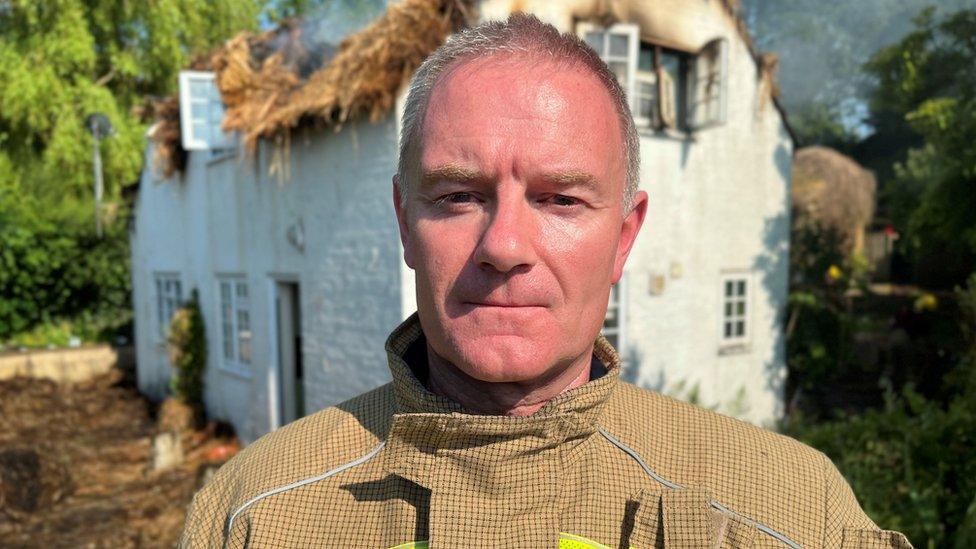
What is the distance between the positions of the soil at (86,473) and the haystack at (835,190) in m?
10.7

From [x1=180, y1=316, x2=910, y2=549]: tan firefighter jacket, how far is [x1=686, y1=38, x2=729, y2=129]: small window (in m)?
6.69

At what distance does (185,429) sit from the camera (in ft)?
32.7

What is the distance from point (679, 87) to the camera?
7.85 meters

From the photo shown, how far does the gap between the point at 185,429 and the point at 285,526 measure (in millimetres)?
9795

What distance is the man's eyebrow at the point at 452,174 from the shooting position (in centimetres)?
117

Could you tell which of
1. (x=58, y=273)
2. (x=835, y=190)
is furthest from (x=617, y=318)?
(x=58, y=273)

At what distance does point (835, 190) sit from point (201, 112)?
11499mm

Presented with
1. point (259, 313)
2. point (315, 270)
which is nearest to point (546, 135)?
point (315, 270)

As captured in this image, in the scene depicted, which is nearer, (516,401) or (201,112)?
(516,401)

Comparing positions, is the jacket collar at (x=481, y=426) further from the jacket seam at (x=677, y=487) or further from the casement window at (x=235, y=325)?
the casement window at (x=235, y=325)

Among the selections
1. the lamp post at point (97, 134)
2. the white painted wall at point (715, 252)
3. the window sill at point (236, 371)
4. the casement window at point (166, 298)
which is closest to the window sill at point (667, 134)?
the white painted wall at point (715, 252)

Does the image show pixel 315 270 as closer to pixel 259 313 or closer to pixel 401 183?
pixel 259 313

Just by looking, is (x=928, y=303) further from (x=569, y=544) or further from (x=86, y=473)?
(x=86, y=473)

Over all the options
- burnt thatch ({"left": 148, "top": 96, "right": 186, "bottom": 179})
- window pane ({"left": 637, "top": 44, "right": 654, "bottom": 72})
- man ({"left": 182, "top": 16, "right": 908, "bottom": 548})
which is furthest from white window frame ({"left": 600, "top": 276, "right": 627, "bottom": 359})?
burnt thatch ({"left": 148, "top": 96, "right": 186, "bottom": 179})
